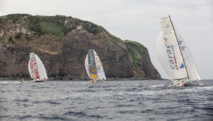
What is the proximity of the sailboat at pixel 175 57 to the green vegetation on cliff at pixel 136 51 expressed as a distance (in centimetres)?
9088

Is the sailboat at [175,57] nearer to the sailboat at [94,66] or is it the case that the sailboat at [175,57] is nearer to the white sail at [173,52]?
the white sail at [173,52]

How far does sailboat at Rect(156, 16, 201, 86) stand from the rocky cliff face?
70.8 metres

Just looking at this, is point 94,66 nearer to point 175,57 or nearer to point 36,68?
point 36,68

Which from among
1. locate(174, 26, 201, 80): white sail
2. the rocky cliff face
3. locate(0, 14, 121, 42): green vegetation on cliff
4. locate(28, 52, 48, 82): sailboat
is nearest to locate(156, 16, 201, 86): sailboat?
locate(174, 26, 201, 80): white sail

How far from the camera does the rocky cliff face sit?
107688 mm

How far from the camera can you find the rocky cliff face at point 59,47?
4240 inches

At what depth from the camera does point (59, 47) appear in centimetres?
11288

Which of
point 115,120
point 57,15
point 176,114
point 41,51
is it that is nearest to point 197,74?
point 176,114

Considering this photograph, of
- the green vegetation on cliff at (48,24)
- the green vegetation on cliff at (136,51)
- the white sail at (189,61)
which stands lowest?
the white sail at (189,61)

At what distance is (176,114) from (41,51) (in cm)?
9634

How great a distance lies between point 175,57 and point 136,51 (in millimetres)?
106200

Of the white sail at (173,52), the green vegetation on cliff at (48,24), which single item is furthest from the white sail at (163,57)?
the green vegetation on cliff at (48,24)

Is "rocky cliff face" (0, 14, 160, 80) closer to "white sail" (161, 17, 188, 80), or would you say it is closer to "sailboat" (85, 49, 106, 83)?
"sailboat" (85, 49, 106, 83)

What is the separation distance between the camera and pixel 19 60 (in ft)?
353
